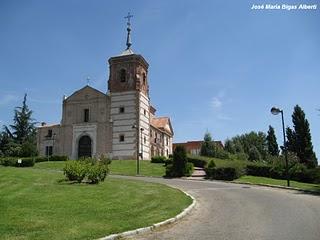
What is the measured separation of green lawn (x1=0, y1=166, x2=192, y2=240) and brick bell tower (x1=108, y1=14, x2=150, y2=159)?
36.3m

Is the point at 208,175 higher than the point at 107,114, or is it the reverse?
the point at 107,114

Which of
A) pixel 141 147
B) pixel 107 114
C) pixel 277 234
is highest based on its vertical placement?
pixel 107 114

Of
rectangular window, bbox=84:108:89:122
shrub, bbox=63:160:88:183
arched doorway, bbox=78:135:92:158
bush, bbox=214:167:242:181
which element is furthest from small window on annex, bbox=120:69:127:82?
shrub, bbox=63:160:88:183

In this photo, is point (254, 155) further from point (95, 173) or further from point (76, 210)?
point (76, 210)

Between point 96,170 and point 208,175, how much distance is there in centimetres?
1486

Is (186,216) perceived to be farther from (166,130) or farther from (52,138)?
(166,130)

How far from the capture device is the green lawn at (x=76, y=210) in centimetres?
962

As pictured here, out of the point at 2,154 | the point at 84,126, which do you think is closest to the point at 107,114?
the point at 84,126

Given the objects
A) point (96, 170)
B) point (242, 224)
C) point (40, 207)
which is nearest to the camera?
point (242, 224)

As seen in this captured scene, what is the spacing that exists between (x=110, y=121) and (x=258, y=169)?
25501mm

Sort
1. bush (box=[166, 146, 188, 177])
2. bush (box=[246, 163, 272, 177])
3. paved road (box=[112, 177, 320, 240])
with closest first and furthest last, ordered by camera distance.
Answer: paved road (box=[112, 177, 320, 240]), bush (box=[166, 146, 188, 177]), bush (box=[246, 163, 272, 177])

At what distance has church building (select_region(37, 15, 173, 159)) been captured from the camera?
55.8m

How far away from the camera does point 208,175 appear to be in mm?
34312

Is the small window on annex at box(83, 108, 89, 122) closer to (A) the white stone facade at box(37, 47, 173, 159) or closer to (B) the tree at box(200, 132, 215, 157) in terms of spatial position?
(A) the white stone facade at box(37, 47, 173, 159)
